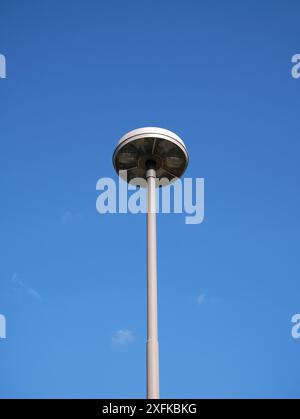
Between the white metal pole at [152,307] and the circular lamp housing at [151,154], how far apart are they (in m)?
1.48

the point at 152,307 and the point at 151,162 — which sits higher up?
the point at 151,162

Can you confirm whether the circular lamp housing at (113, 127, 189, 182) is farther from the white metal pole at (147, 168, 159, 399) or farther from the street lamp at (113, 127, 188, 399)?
Answer: the white metal pole at (147, 168, 159, 399)

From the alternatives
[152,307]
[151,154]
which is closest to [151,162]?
[151,154]

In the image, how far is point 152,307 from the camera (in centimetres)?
1420

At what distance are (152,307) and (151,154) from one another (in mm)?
5541

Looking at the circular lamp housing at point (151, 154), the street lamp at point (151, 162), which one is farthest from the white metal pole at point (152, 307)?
the circular lamp housing at point (151, 154)

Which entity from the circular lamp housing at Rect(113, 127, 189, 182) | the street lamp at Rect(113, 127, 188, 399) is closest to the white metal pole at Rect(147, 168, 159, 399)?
the street lamp at Rect(113, 127, 188, 399)

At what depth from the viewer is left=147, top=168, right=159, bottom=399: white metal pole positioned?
1329cm

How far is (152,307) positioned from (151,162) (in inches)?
211

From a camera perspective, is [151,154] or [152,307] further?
[151,154]

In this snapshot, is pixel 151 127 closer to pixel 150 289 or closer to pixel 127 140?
pixel 127 140

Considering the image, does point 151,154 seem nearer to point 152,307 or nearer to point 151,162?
point 151,162

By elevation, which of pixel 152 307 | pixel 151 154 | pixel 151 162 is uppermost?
pixel 151 154
